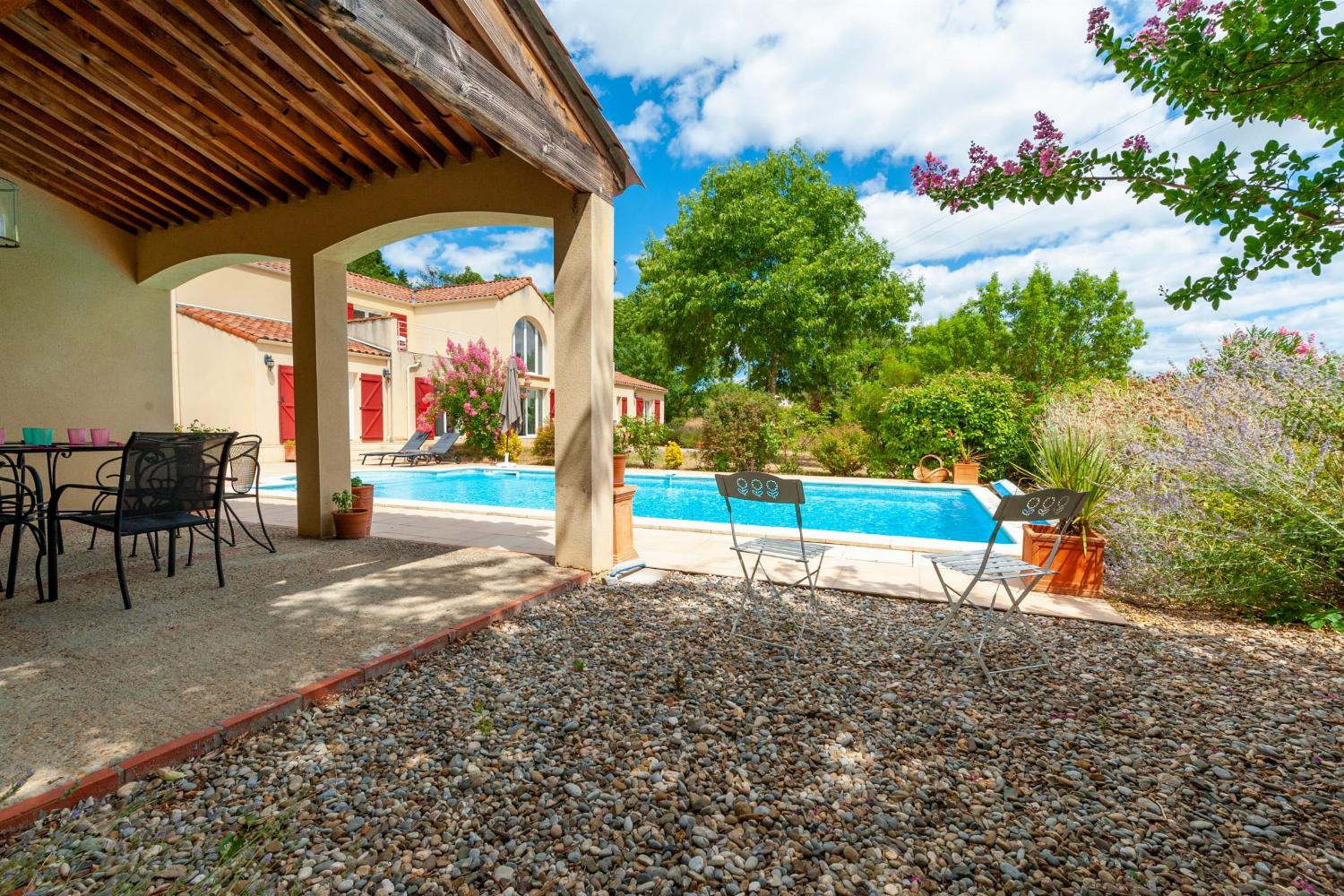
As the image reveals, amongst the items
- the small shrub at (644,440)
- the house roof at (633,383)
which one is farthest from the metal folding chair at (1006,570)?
the house roof at (633,383)

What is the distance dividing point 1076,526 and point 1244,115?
3066mm

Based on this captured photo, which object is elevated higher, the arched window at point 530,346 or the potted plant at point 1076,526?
the arched window at point 530,346

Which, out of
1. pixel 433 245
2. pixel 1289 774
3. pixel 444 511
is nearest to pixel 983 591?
pixel 1289 774

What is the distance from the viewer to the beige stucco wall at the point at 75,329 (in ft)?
18.6

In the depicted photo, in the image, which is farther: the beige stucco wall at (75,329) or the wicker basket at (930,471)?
the wicker basket at (930,471)

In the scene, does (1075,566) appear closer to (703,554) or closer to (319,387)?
(703,554)

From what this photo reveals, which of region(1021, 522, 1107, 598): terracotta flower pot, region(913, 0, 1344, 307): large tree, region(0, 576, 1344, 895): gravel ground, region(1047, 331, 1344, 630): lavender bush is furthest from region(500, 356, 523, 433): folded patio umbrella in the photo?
region(913, 0, 1344, 307): large tree

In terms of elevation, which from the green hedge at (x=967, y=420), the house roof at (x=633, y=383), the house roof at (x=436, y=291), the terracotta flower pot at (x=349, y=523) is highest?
the house roof at (x=436, y=291)

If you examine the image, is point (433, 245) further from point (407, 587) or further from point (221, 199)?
point (407, 587)

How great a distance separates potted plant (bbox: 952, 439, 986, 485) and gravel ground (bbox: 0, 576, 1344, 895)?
7.81 m

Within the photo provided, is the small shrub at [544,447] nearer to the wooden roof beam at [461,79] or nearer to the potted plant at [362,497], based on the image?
the potted plant at [362,497]

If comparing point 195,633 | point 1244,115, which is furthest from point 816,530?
point 195,633

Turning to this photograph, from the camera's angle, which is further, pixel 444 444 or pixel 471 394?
pixel 471 394

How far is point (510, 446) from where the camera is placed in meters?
15.1
